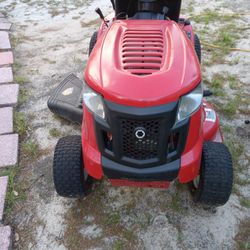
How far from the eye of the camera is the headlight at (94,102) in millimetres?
1503

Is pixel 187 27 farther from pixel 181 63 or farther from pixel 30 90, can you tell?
pixel 30 90

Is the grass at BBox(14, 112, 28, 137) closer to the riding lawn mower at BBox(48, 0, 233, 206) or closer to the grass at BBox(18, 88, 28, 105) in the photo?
the grass at BBox(18, 88, 28, 105)

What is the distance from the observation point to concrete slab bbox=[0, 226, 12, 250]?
175 centimetres

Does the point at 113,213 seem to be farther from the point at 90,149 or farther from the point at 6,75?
the point at 6,75

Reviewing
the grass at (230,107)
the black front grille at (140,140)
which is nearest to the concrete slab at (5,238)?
the black front grille at (140,140)

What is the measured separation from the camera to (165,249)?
1.75 m

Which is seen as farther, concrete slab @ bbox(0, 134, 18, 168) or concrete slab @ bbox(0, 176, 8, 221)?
concrete slab @ bbox(0, 134, 18, 168)

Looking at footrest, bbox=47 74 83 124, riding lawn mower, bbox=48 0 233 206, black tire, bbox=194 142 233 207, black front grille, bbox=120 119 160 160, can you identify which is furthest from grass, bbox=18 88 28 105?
black tire, bbox=194 142 233 207

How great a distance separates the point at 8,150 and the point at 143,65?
1288 millimetres

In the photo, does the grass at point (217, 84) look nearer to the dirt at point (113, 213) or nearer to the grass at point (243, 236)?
the dirt at point (113, 213)

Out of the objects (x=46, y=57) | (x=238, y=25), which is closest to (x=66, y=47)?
(x=46, y=57)

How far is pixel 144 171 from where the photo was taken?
60.5 inches

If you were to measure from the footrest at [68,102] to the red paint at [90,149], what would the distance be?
0.82 m

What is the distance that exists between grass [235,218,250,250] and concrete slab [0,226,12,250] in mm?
1234
